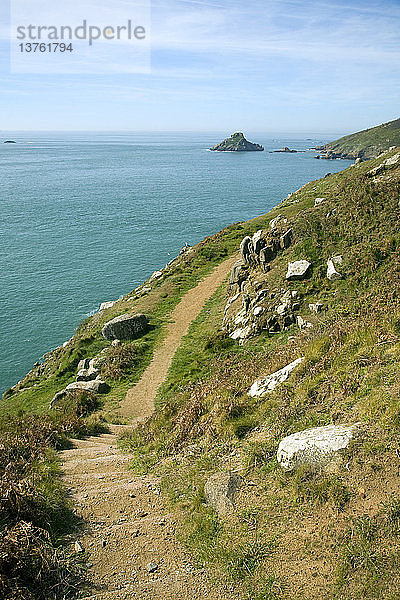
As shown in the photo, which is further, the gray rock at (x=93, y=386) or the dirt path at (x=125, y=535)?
the gray rock at (x=93, y=386)

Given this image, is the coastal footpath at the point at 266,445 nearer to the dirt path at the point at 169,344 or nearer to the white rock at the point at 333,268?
the white rock at the point at 333,268

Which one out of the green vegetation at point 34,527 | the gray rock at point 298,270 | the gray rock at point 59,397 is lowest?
the gray rock at point 59,397

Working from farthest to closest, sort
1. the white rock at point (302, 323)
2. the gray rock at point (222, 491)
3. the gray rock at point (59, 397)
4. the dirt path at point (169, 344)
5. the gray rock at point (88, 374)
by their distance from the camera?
1. the gray rock at point (88, 374)
2. the gray rock at point (59, 397)
3. the dirt path at point (169, 344)
4. the white rock at point (302, 323)
5. the gray rock at point (222, 491)

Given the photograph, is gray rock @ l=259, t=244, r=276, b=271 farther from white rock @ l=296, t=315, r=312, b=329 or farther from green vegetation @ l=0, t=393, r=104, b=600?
green vegetation @ l=0, t=393, r=104, b=600

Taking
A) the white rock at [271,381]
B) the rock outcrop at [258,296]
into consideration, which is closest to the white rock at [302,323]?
the rock outcrop at [258,296]

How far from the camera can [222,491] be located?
11.7 m

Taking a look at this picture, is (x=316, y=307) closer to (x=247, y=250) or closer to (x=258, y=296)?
(x=258, y=296)

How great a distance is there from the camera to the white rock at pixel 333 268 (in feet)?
83.1

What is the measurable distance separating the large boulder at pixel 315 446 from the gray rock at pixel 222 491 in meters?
1.43

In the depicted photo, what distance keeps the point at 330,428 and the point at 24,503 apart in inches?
324

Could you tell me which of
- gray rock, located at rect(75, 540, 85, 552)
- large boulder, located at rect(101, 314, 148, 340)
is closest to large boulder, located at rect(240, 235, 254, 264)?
large boulder, located at rect(101, 314, 148, 340)

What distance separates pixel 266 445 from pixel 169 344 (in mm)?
20067

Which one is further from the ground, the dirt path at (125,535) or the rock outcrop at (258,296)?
the rock outcrop at (258,296)


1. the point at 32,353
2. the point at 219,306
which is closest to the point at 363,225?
the point at 219,306
